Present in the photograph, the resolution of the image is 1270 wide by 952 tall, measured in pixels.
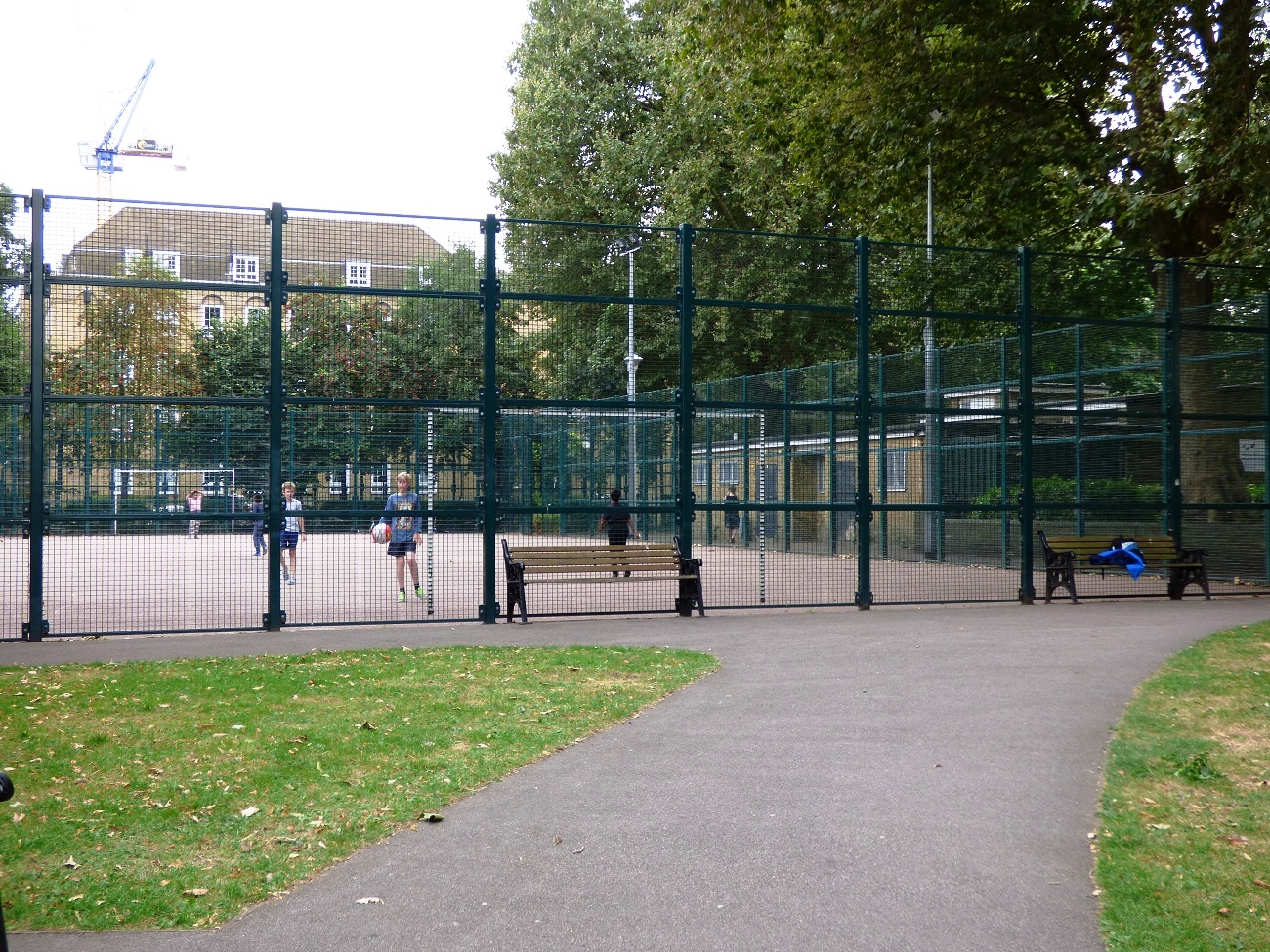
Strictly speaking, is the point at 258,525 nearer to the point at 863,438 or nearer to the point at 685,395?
the point at 685,395

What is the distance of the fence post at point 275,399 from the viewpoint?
11.6 meters

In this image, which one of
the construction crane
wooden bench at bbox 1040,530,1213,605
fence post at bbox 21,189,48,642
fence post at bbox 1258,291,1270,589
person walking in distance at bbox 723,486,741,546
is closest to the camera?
fence post at bbox 21,189,48,642

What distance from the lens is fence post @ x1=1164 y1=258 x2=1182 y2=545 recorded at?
1537 cm

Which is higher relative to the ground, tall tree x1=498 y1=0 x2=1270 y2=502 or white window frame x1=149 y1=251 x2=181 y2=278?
tall tree x1=498 y1=0 x2=1270 y2=502

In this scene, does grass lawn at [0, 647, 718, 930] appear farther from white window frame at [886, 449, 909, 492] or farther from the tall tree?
the tall tree

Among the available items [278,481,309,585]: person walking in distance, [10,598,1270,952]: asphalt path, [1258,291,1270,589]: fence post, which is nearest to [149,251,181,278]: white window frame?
[278,481,309,585]: person walking in distance

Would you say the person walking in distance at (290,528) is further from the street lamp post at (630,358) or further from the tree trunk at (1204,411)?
the tree trunk at (1204,411)

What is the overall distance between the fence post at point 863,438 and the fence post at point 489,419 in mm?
4148

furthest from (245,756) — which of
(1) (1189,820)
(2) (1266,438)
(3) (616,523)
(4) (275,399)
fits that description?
(2) (1266,438)

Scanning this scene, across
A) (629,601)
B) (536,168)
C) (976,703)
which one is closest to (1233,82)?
(629,601)

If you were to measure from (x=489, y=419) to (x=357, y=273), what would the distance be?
1909mm

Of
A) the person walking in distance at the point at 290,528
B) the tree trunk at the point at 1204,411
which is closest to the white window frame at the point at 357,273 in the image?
the person walking in distance at the point at 290,528

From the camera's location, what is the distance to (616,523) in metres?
13.3

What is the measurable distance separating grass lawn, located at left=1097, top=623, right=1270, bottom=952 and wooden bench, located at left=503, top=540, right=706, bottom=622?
5376mm
